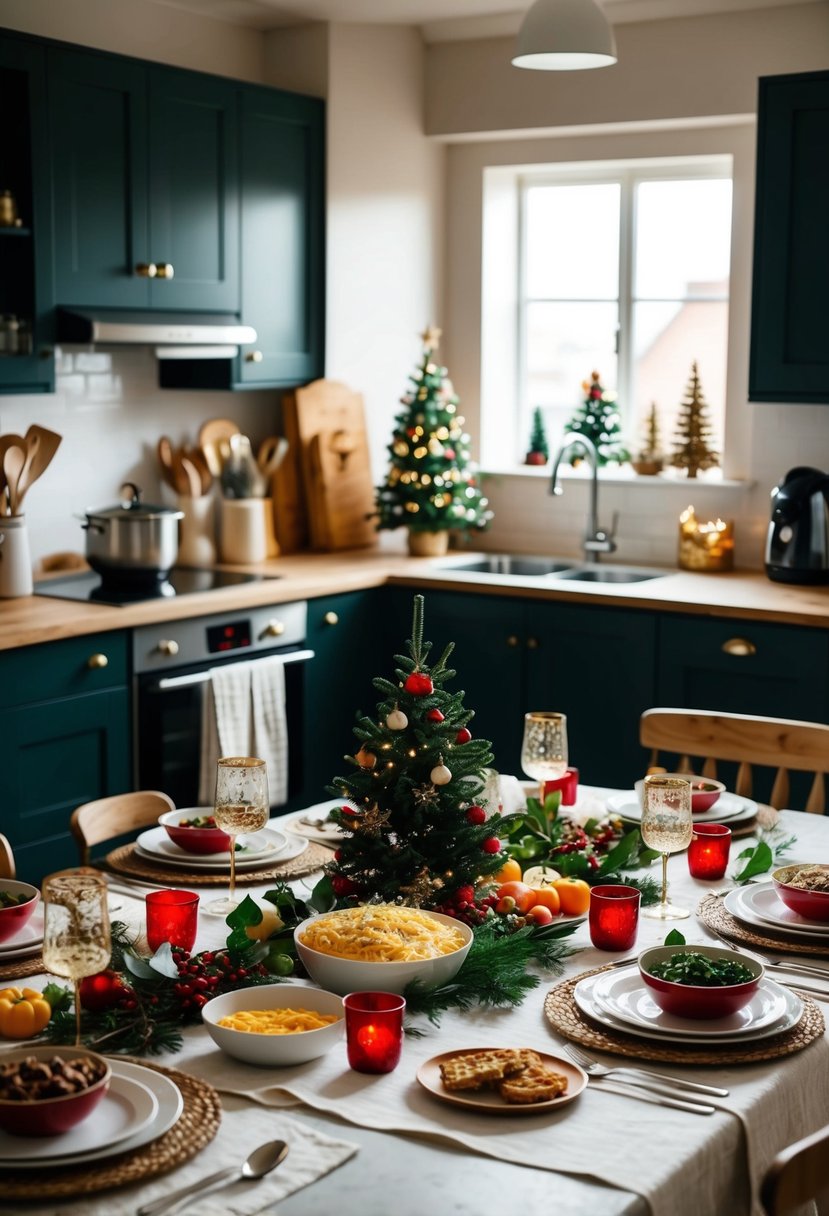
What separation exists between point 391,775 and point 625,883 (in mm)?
416

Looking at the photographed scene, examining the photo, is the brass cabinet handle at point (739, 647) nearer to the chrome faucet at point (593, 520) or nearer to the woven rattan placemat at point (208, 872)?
the chrome faucet at point (593, 520)

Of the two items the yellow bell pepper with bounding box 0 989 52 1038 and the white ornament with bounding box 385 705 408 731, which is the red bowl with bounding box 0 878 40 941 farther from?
the white ornament with bounding box 385 705 408 731

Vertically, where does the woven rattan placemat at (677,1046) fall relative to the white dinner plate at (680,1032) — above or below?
Answer: below

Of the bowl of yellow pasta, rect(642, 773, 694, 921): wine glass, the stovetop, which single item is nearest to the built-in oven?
the stovetop

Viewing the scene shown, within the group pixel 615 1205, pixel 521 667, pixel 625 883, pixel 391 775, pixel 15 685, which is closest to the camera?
pixel 615 1205

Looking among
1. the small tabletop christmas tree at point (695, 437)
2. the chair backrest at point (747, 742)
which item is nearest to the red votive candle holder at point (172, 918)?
the chair backrest at point (747, 742)

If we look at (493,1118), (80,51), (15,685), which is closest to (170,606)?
(15,685)

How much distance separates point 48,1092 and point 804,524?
127 inches

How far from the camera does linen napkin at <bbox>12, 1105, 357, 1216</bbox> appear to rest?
133 centimetres

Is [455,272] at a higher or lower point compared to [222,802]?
higher

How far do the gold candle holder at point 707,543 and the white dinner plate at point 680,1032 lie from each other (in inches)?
116

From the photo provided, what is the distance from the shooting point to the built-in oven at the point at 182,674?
12.4 feet

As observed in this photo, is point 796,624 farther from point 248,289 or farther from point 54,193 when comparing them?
point 54,193

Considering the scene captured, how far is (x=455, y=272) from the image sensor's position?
17.3 feet
